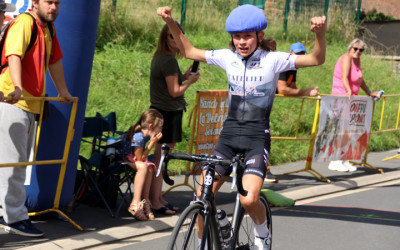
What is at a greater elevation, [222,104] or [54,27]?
[54,27]

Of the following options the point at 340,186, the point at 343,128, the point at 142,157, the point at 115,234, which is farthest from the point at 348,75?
the point at 115,234

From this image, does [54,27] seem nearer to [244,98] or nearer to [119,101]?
[244,98]

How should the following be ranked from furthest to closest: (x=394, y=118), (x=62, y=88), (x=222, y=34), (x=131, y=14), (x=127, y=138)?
(x=222, y=34)
(x=131, y=14)
(x=394, y=118)
(x=127, y=138)
(x=62, y=88)

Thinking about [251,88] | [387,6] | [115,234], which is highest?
[387,6]

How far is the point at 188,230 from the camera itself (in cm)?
442

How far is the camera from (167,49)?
7391 millimetres

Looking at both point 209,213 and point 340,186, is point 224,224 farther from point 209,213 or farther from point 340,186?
point 340,186

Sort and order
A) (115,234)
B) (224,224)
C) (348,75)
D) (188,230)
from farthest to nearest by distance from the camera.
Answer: (348,75)
(115,234)
(224,224)
(188,230)

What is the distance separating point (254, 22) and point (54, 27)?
2175 millimetres

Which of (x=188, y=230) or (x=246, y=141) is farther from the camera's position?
(x=246, y=141)

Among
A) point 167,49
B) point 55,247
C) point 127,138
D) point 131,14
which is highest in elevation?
point 131,14

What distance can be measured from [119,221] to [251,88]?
233cm

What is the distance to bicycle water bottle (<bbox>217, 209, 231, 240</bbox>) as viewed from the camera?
4879mm

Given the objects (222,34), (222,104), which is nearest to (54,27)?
(222,104)
